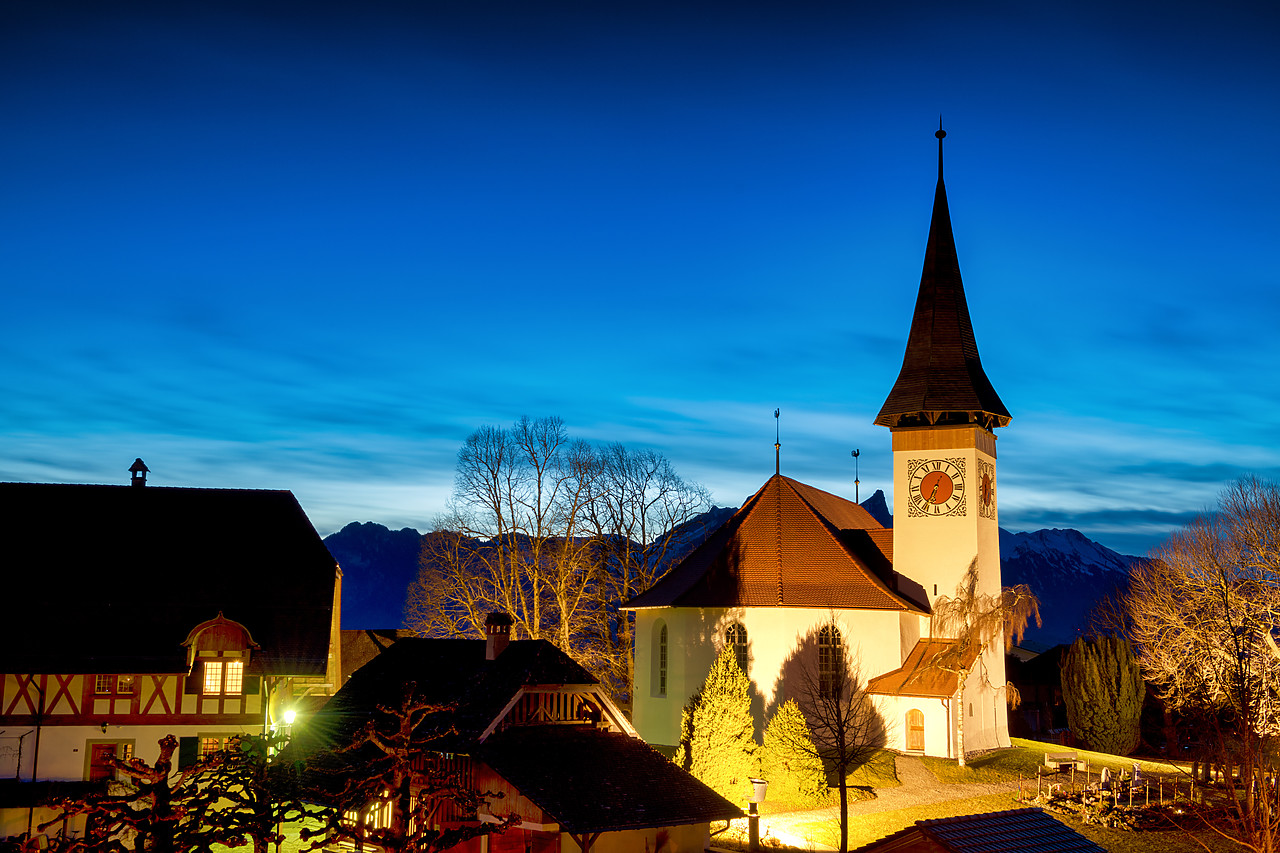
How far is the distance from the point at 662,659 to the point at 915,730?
8947mm

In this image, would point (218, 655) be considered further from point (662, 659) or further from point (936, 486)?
point (936, 486)

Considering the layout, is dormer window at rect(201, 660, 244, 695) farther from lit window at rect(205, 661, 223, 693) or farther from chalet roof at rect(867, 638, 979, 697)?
chalet roof at rect(867, 638, 979, 697)

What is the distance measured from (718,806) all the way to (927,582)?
60.9 ft

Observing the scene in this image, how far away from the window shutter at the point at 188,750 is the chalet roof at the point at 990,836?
2362 cm

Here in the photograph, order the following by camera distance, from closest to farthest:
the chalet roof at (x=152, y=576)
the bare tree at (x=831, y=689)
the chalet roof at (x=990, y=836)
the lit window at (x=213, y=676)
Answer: the chalet roof at (x=990, y=836), the lit window at (x=213, y=676), the chalet roof at (x=152, y=576), the bare tree at (x=831, y=689)

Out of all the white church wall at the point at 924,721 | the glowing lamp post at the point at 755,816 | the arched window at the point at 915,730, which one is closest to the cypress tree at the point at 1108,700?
the white church wall at the point at 924,721

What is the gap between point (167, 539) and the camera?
3891 cm

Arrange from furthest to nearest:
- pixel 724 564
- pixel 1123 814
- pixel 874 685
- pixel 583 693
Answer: pixel 724 564 < pixel 874 685 < pixel 1123 814 < pixel 583 693

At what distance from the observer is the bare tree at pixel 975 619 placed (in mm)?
38531

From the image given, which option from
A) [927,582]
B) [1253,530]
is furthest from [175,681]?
[1253,530]

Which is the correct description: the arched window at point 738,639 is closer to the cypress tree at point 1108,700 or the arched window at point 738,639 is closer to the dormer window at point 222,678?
the dormer window at point 222,678

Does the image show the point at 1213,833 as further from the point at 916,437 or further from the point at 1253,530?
the point at 916,437

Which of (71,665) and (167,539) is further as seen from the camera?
(167,539)

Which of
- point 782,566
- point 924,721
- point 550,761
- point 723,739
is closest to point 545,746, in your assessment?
point 550,761
